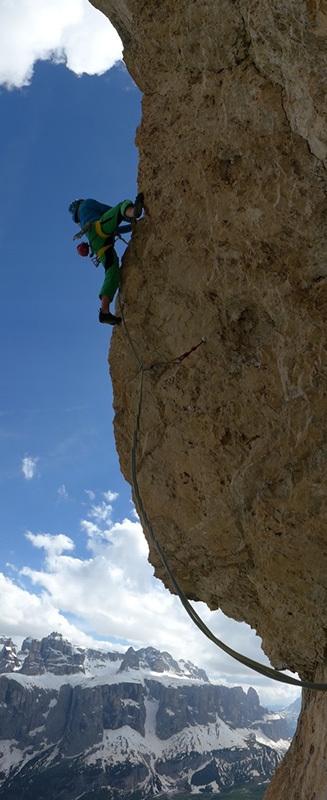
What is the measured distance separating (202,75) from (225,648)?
20.7 ft

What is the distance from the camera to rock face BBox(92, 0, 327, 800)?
538 centimetres

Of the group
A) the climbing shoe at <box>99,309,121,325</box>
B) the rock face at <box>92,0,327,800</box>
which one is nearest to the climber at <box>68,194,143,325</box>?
the climbing shoe at <box>99,309,121,325</box>

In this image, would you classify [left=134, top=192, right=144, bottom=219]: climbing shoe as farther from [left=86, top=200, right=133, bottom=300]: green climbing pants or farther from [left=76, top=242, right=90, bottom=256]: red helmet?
[left=76, top=242, right=90, bottom=256]: red helmet

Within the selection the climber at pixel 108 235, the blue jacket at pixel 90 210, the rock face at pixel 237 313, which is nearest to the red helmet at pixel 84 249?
the climber at pixel 108 235

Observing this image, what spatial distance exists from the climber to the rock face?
0.65 ft

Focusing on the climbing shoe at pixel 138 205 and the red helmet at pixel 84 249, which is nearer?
the climbing shoe at pixel 138 205

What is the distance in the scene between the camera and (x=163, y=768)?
7825 inches

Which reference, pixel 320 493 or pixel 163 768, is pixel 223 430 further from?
pixel 163 768

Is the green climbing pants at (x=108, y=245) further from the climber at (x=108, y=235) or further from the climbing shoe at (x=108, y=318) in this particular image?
the climbing shoe at (x=108, y=318)

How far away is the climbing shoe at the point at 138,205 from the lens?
7007 millimetres

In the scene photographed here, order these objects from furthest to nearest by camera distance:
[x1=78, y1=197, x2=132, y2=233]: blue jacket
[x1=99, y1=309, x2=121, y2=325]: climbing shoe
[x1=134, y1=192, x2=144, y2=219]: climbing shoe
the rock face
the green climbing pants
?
[x1=78, y1=197, x2=132, y2=233]: blue jacket
the green climbing pants
[x1=99, y1=309, x2=121, y2=325]: climbing shoe
[x1=134, y1=192, x2=144, y2=219]: climbing shoe
the rock face

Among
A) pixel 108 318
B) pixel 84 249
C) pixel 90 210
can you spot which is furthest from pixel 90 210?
pixel 108 318

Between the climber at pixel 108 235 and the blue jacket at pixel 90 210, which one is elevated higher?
the blue jacket at pixel 90 210

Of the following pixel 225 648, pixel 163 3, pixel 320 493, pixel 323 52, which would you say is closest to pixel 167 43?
pixel 163 3
